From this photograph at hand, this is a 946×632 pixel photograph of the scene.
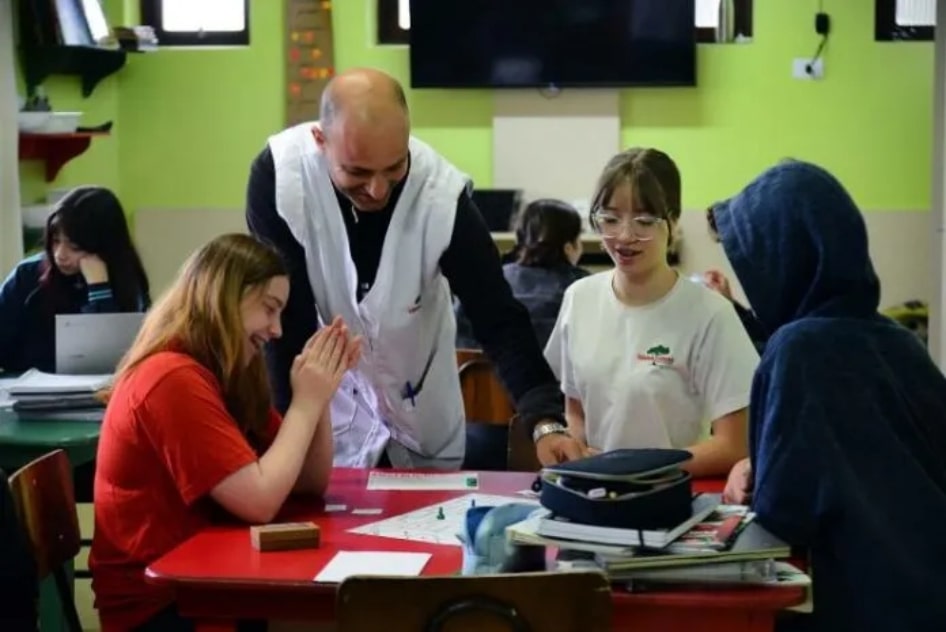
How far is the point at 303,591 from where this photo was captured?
2.09 m

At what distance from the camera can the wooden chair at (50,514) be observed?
251cm

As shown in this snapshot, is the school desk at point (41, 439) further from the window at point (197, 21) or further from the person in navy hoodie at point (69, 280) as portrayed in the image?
the window at point (197, 21)

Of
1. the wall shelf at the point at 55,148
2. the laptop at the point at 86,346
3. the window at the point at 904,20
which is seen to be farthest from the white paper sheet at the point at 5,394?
the window at the point at 904,20

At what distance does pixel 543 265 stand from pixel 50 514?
2319 mm

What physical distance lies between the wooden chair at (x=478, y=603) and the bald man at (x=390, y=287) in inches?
35.0

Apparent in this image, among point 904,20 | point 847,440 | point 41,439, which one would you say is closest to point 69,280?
point 41,439

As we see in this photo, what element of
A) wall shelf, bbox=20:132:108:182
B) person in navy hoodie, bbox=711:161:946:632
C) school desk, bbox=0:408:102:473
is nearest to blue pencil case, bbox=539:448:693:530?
person in navy hoodie, bbox=711:161:946:632

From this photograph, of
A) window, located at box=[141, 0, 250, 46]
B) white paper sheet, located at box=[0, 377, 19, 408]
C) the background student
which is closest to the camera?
white paper sheet, located at box=[0, 377, 19, 408]

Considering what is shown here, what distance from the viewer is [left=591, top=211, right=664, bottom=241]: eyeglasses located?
108 inches

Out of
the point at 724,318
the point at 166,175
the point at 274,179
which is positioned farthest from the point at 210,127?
the point at 724,318

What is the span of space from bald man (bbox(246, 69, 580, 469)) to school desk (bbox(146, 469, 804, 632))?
1.94 ft

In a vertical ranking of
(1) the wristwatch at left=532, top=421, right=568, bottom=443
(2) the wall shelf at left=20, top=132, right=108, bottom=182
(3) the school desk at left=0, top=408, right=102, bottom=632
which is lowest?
(3) the school desk at left=0, top=408, right=102, bottom=632

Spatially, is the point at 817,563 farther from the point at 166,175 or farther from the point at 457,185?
the point at 166,175

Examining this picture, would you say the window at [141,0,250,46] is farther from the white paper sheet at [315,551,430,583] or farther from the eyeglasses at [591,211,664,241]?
the white paper sheet at [315,551,430,583]
